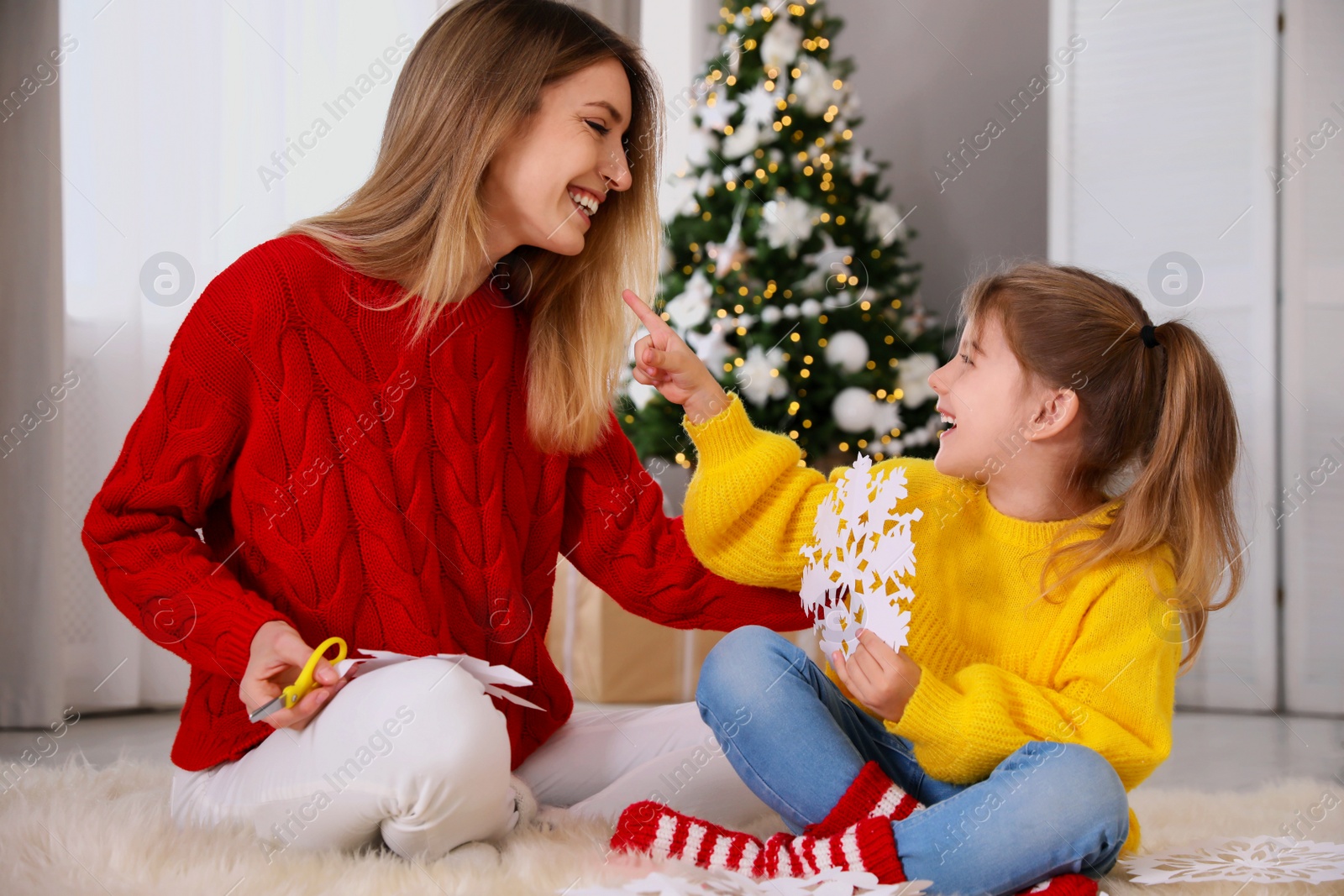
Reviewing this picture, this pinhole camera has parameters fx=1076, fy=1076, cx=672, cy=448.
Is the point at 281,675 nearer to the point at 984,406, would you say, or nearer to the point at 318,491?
the point at 318,491

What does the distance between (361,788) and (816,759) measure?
1.46 ft

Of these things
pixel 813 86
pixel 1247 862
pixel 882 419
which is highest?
pixel 813 86

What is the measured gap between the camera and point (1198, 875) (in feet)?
3.55

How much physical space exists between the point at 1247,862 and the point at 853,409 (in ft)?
5.74

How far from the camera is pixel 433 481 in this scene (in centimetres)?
121

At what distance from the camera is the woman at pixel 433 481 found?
1025 millimetres

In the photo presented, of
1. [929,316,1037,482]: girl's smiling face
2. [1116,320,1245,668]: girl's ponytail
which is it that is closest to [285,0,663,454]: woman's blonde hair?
[929,316,1037,482]: girl's smiling face

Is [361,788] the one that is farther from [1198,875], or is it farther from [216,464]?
[1198,875]

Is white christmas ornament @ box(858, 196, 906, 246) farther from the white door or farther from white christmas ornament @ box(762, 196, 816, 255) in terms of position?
the white door

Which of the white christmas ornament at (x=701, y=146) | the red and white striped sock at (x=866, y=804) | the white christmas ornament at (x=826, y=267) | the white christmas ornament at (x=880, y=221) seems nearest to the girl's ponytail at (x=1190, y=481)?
the red and white striped sock at (x=866, y=804)

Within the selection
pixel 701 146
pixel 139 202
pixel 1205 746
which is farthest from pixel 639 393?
pixel 1205 746

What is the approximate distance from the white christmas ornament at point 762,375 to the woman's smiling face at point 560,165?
1.53 m

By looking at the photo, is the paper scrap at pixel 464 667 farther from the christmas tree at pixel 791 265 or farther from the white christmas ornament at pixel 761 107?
the white christmas ornament at pixel 761 107

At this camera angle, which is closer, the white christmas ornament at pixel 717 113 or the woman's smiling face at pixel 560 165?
the woman's smiling face at pixel 560 165
